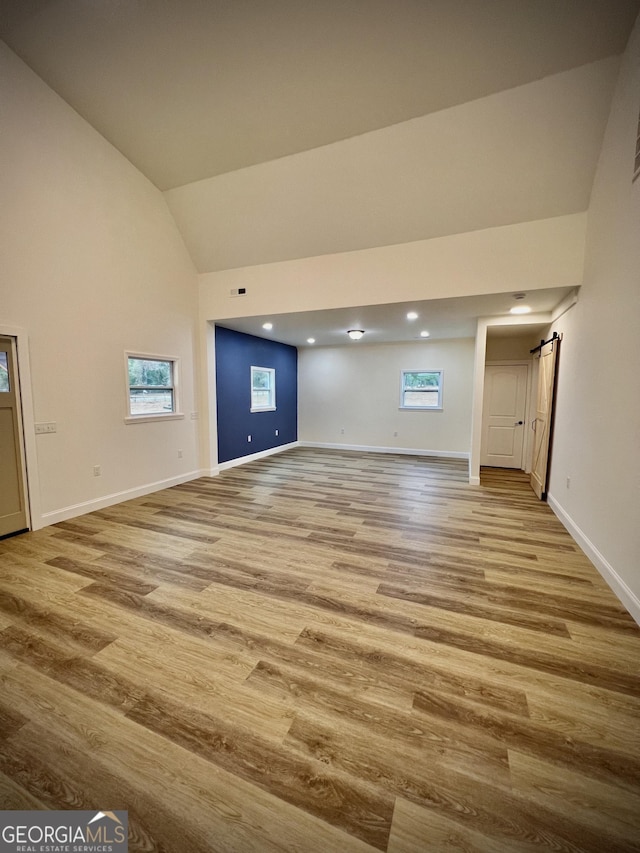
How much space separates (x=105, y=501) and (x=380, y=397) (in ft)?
19.3

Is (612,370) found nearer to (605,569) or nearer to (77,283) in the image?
(605,569)

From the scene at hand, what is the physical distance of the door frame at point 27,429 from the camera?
3.35 meters

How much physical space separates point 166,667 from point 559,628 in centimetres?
234

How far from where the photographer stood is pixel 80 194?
3777 mm

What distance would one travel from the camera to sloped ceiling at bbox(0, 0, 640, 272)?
8.68 ft

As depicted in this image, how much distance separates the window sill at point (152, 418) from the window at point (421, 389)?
16.1 feet

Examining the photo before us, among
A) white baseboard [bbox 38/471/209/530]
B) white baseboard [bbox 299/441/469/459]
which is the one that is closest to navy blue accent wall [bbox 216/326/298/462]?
white baseboard [bbox 299/441/469/459]

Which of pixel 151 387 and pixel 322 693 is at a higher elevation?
pixel 151 387

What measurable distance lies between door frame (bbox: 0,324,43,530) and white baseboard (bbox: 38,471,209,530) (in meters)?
0.08

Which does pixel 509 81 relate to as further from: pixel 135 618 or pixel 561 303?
pixel 135 618

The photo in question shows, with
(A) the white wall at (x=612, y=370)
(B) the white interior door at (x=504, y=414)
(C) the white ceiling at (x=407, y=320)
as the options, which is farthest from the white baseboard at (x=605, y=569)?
(B) the white interior door at (x=504, y=414)

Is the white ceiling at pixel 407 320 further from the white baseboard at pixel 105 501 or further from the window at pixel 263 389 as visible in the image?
the white baseboard at pixel 105 501

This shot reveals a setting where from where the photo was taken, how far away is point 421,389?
7.71 m

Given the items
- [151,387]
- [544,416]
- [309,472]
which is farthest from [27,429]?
[544,416]
